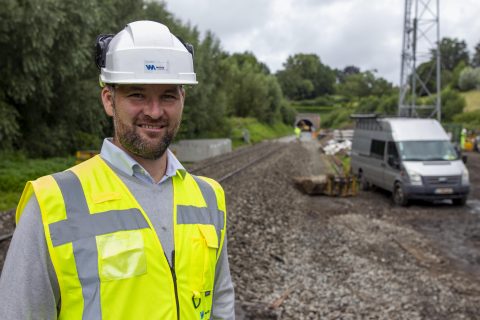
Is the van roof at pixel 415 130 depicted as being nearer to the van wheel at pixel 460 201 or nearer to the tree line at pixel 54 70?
the van wheel at pixel 460 201

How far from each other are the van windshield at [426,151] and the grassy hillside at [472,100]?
58.0 metres

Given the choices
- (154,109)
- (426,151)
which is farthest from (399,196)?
(154,109)

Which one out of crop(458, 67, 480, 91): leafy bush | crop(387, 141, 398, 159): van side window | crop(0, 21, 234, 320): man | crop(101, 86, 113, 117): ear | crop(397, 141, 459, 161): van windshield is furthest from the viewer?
crop(458, 67, 480, 91): leafy bush

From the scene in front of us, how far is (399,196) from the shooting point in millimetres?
15469

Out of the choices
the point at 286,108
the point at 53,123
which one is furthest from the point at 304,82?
the point at 53,123

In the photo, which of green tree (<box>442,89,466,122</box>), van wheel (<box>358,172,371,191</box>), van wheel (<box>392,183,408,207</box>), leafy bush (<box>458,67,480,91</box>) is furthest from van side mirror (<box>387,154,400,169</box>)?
leafy bush (<box>458,67,480,91</box>)

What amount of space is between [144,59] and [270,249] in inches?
314

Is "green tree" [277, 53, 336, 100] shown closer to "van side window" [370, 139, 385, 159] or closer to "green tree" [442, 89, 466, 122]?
"green tree" [442, 89, 466, 122]

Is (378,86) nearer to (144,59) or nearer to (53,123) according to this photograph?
(53,123)

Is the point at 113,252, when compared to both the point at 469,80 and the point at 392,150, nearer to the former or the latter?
the point at 392,150

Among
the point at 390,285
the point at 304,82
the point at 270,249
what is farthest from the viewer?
the point at 304,82

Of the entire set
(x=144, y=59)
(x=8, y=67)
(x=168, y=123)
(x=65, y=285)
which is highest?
(x=8, y=67)

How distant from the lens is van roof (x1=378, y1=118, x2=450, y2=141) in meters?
16.0

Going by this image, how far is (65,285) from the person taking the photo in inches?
70.7
